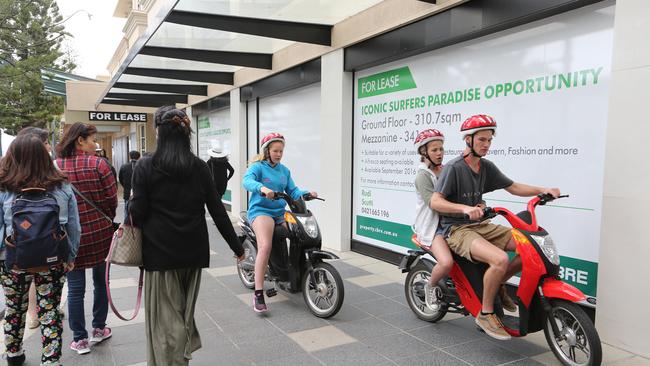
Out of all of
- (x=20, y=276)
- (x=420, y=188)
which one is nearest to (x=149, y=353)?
(x=20, y=276)

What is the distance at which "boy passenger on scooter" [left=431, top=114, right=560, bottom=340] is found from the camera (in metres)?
3.34

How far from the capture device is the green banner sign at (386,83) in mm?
6219

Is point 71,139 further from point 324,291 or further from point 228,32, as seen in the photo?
point 228,32

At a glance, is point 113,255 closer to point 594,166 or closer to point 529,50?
point 594,166

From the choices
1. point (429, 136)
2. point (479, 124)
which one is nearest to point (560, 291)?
point (479, 124)

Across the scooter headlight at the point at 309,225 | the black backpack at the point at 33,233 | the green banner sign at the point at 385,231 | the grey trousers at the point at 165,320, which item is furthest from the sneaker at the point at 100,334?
the green banner sign at the point at 385,231

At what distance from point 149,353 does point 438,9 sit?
14.8 ft

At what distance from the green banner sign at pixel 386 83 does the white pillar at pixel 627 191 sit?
2.91m

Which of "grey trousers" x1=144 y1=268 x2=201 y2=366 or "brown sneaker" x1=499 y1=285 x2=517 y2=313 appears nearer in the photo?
"grey trousers" x1=144 y1=268 x2=201 y2=366

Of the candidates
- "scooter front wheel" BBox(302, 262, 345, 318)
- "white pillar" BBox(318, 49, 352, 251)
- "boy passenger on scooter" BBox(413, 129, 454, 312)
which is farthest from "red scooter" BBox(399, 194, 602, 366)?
"white pillar" BBox(318, 49, 352, 251)

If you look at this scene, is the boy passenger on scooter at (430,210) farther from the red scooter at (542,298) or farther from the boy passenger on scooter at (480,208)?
the red scooter at (542,298)

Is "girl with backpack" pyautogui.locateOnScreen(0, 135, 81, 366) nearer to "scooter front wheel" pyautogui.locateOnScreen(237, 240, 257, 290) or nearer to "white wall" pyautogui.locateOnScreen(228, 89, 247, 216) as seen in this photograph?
"scooter front wheel" pyautogui.locateOnScreen(237, 240, 257, 290)

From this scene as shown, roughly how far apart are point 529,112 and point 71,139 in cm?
403

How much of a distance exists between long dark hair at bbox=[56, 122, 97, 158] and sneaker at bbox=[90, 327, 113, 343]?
1429 mm
